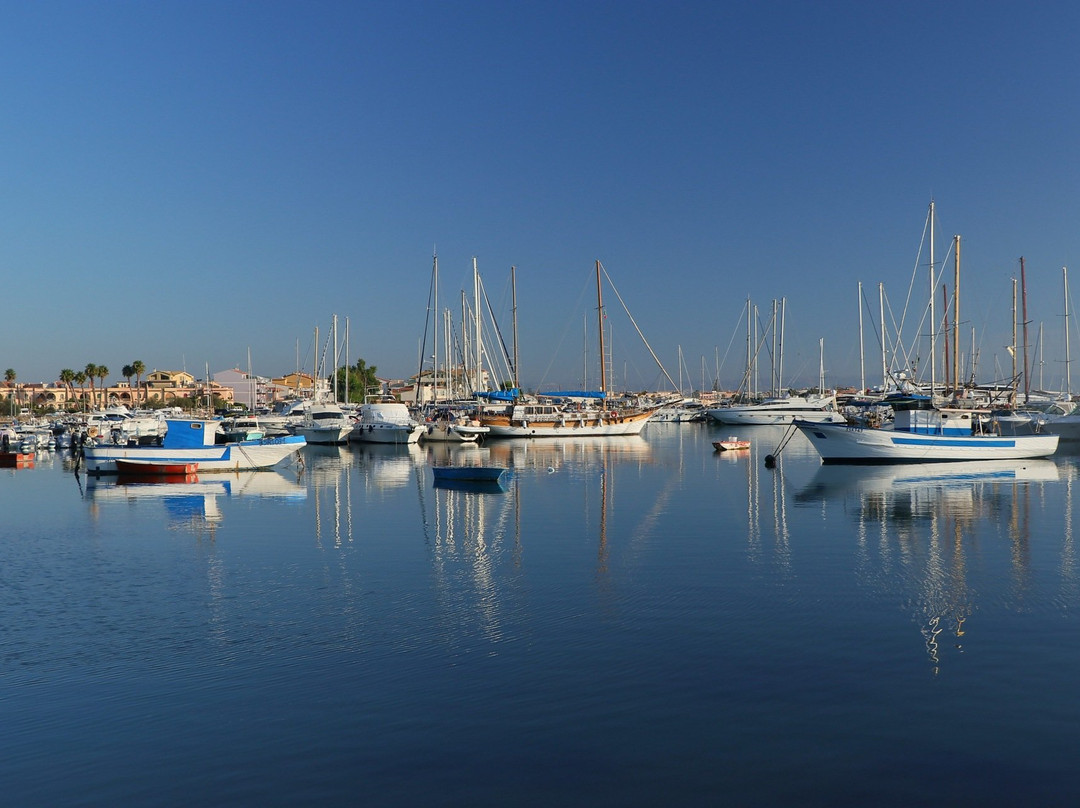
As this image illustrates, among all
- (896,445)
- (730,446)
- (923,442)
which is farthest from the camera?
(730,446)

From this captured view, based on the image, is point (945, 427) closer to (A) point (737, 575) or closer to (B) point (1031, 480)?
(B) point (1031, 480)

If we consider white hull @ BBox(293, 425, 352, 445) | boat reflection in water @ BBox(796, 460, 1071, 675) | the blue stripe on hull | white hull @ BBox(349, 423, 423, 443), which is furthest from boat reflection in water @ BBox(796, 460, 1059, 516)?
white hull @ BBox(293, 425, 352, 445)

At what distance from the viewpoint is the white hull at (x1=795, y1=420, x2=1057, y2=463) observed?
4434cm

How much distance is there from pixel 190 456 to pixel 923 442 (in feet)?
118

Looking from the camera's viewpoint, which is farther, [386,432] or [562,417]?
[562,417]

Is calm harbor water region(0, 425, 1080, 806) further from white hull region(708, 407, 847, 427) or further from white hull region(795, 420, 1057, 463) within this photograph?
white hull region(708, 407, 847, 427)

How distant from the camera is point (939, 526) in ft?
82.2

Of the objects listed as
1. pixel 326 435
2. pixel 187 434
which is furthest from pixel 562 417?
pixel 187 434

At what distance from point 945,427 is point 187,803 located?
4473cm

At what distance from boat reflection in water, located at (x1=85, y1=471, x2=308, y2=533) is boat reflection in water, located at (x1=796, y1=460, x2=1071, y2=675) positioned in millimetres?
19076

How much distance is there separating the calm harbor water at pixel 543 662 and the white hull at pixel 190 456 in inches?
602

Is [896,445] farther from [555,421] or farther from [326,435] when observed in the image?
[326,435]

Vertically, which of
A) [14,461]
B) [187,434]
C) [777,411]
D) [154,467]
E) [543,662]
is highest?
[187,434]

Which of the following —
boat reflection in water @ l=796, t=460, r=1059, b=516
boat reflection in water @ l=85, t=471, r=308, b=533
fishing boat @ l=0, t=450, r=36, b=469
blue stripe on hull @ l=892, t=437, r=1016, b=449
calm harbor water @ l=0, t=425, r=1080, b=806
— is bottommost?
boat reflection in water @ l=796, t=460, r=1059, b=516
